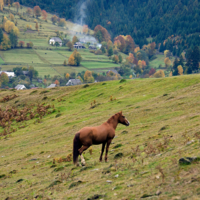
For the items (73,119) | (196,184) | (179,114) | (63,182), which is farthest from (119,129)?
(196,184)

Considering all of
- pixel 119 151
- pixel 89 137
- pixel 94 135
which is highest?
pixel 94 135

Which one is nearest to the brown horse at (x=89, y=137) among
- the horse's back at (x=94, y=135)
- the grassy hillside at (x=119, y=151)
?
the horse's back at (x=94, y=135)

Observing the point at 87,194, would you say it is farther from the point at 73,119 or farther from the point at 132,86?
the point at 132,86

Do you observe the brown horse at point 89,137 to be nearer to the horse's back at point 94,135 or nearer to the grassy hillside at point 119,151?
the horse's back at point 94,135

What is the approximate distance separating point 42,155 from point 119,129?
8106mm

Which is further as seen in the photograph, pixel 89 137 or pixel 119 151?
pixel 119 151

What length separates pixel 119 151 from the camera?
2072 cm

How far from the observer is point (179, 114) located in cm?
2912

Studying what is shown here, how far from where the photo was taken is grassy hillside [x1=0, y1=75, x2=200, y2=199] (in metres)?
12.2

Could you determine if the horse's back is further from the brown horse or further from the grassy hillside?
the grassy hillside

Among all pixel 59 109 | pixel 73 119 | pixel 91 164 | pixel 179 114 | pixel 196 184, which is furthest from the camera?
pixel 59 109

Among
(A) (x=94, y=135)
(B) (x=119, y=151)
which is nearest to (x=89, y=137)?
(A) (x=94, y=135)

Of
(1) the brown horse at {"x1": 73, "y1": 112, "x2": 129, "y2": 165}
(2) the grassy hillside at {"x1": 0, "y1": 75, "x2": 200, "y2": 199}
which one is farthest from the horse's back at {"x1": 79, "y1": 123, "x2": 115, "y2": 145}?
(2) the grassy hillside at {"x1": 0, "y1": 75, "x2": 200, "y2": 199}

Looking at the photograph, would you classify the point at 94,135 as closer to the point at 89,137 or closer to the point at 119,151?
the point at 89,137
